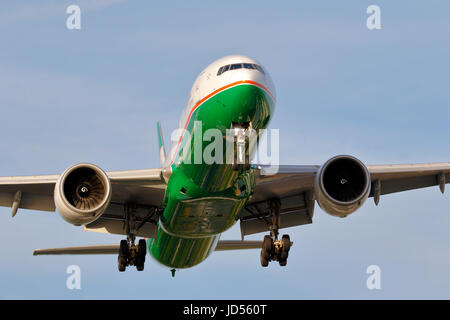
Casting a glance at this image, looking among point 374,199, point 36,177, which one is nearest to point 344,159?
point 374,199

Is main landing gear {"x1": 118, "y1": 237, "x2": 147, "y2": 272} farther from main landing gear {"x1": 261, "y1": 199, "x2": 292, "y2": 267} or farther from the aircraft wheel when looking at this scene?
the aircraft wheel

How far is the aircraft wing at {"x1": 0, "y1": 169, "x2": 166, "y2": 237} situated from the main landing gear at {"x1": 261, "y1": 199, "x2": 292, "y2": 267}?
380cm

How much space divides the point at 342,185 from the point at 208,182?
4.52 meters

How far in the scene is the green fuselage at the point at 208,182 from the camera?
77.0 feet

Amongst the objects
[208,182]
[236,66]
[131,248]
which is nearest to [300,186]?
[208,182]

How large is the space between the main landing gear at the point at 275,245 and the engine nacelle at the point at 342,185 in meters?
2.88

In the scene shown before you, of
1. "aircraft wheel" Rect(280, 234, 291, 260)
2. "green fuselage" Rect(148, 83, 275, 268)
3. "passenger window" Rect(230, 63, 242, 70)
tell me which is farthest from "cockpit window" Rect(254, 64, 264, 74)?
"aircraft wheel" Rect(280, 234, 291, 260)

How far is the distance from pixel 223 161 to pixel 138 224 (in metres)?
6.85

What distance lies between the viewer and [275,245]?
96.1 feet

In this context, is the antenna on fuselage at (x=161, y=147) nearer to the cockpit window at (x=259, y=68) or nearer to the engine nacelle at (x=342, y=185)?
the engine nacelle at (x=342, y=185)

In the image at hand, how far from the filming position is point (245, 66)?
24.0 m

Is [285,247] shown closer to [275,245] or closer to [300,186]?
[275,245]

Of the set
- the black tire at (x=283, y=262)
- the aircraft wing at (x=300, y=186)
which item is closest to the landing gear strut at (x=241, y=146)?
the aircraft wing at (x=300, y=186)
